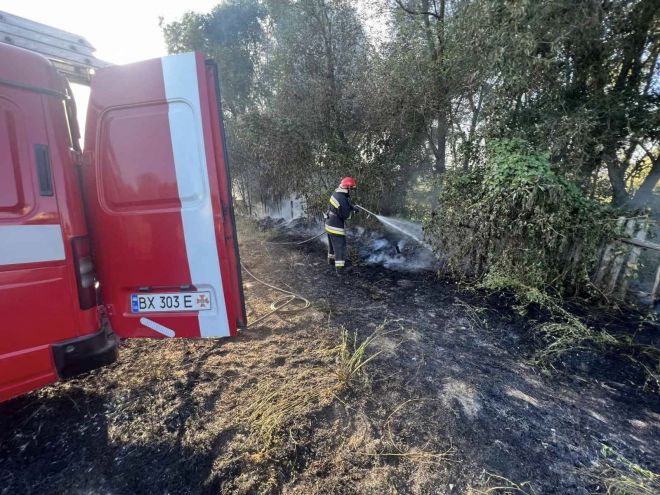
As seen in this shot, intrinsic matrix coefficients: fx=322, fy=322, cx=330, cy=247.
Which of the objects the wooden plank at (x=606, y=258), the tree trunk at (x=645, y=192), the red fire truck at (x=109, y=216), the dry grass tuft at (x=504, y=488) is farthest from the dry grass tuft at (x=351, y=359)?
the tree trunk at (x=645, y=192)

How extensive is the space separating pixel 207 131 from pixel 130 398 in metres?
2.14

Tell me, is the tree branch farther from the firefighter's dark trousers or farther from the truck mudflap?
the truck mudflap

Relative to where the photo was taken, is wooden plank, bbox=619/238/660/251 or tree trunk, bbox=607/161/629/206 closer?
wooden plank, bbox=619/238/660/251

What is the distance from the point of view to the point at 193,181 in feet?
7.17

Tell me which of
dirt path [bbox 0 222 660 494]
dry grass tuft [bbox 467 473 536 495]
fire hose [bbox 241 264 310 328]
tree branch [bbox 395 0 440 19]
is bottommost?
dry grass tuft [bbox 467 473 536 495]

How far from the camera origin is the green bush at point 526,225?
3.95m

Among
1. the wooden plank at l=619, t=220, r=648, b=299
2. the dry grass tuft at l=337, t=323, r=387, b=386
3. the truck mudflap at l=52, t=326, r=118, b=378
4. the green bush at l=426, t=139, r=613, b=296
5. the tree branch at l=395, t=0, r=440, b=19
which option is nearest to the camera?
the truck mudflap at l=52, t=326, r=118, b=378

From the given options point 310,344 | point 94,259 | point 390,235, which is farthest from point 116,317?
point 390,235

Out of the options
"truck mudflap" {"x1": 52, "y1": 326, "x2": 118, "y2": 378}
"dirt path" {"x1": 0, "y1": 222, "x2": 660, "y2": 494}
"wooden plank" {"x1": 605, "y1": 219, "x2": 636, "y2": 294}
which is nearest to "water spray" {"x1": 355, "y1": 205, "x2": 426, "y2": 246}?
"wooden plank" {"x1": 605, "y1": 219, "x2": 636, "y2": 294}

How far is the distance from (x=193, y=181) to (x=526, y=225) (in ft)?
12.7

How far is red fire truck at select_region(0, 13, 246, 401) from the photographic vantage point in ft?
6.15

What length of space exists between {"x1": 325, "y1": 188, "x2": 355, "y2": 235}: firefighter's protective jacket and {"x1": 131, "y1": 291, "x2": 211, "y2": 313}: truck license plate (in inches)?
139

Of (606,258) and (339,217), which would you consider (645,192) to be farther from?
(339,217)

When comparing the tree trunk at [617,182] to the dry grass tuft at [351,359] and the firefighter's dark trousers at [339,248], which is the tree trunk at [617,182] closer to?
the firefighter's dark trousers at [339,248]
